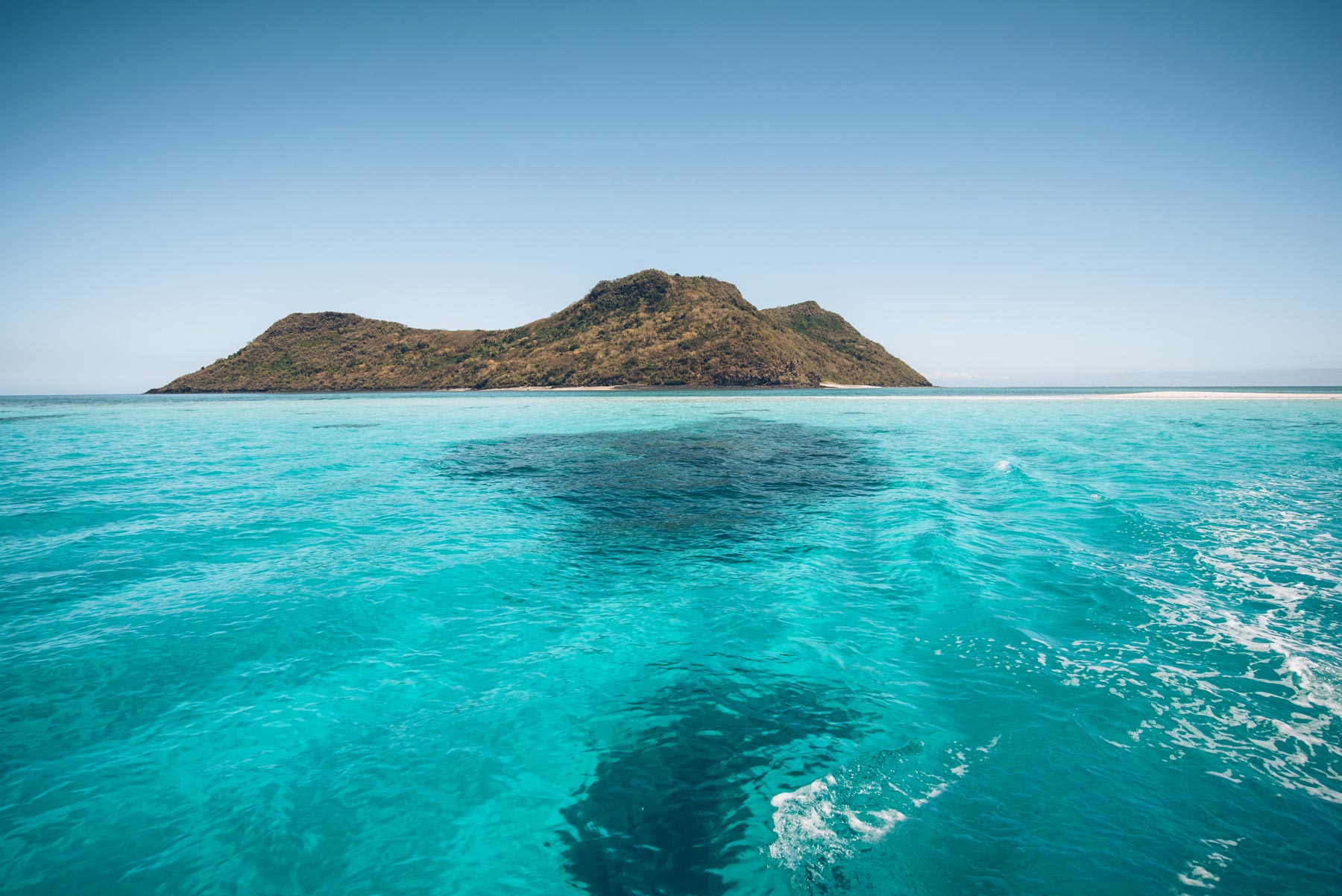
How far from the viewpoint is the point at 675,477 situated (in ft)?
81.9

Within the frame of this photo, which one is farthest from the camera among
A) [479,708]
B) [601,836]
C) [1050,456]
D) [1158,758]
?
[1050,456]

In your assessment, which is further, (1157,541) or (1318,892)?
(1157,541)

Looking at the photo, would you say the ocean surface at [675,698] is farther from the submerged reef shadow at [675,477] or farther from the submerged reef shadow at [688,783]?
the submerged reef shadow at [675,477]

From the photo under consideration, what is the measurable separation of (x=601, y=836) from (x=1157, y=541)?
1753 cm

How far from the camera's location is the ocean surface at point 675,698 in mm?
5504

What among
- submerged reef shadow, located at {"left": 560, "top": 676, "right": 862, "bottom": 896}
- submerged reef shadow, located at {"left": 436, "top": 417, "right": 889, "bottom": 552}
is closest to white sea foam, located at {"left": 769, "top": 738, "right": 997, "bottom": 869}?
submerged reef shadow, located at {"left": 560, "top": 676, "right": 862, "bottom": 896}

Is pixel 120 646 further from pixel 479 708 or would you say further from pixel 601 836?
pixel 601 836

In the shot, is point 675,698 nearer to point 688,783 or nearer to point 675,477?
point 688,783

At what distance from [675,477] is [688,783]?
18.8 metres

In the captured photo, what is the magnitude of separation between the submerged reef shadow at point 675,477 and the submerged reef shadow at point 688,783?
23.2ft

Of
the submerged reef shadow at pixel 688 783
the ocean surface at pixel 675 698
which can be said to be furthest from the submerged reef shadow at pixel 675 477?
the submerged reef shadow at pixel 688 783

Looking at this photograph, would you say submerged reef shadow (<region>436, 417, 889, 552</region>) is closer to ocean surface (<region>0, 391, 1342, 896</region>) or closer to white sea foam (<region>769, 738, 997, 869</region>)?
ocean surface (<region>0, 391, 1342, 896</region>)

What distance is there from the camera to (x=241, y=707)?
821cm

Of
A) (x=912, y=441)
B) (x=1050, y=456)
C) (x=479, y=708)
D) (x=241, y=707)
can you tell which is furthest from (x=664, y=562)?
(x=912, y=441)
